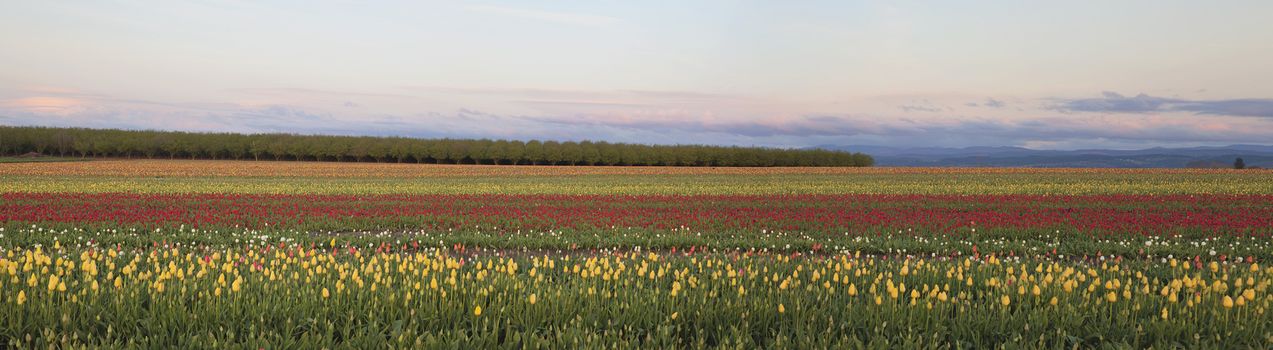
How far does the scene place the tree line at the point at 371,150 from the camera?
97.4 meters

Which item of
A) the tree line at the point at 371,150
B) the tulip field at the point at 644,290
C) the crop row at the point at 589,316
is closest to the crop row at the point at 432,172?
the tree line at the point at 371,150

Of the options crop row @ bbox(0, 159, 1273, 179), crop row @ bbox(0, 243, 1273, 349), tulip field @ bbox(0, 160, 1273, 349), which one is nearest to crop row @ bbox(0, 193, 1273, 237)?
tulip field @ bbox(0, 160, 1273, 349)

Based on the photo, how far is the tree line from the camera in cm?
9744

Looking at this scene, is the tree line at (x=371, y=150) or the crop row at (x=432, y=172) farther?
the tree line at (x=371, y=150)

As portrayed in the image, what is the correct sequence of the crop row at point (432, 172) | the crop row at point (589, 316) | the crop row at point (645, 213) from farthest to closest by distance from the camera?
the crop row at point (432, 172) < the crop row at point (645, 213) < the crop row at point (589, 316)

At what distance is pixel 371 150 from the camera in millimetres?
98750

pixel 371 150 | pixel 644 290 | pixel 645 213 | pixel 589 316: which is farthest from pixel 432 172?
pixel 589 316

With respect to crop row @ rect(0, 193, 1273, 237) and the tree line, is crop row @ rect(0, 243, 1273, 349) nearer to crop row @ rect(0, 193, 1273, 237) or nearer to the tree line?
crop row @ rect(0, 193, 1273, 237)

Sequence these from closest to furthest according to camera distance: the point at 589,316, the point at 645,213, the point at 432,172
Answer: the point at 589,316, the point at 645,213, the point at 432,172

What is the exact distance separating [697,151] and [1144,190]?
219 ft

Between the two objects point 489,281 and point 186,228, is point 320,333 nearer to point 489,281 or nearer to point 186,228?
point 489,281

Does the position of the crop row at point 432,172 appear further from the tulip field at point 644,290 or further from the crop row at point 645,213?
the tulip field at point 644,290

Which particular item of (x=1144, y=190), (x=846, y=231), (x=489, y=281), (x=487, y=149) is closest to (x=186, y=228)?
(x=489, y=281)

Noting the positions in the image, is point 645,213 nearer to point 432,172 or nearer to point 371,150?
point 432,172
